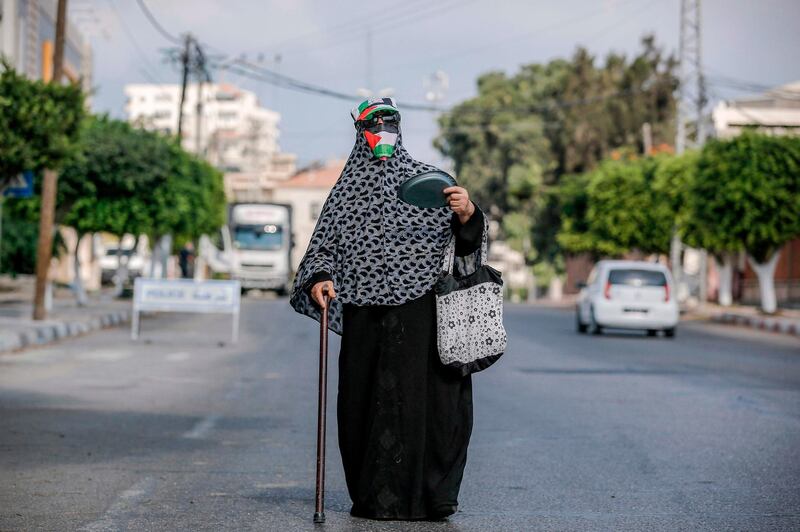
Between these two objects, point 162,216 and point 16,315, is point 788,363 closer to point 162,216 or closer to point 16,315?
point 16,315

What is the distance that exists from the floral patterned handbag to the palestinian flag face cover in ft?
1.68

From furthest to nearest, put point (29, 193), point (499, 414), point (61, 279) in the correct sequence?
point (61, 279) < point (29, 193) < point (499, 414)

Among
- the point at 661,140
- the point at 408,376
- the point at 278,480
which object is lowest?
the point at 278,480

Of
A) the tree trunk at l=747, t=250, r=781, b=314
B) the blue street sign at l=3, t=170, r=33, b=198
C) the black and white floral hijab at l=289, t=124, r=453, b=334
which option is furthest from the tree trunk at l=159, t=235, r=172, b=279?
the black and white floral hijab at l=289, t=124, r=453, b=334

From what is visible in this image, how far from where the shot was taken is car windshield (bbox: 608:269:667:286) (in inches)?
1053

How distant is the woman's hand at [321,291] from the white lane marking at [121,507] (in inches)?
50.3

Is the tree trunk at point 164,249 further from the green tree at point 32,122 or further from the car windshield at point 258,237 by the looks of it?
the green tree at point 32,122

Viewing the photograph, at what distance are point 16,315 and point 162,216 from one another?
6.90 metres

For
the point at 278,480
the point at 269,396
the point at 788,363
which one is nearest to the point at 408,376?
the point at 278,480

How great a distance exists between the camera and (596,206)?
5088cm

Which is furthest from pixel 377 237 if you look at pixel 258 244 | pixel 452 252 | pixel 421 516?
pixel 258 244

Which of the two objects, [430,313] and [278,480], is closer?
[430,313]

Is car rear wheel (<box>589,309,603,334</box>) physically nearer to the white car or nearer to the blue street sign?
the white car

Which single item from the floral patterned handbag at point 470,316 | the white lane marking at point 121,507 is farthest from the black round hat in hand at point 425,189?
the white lane marking at point 121,507
